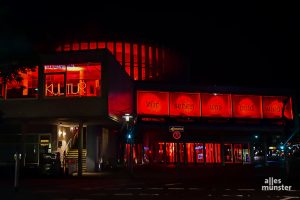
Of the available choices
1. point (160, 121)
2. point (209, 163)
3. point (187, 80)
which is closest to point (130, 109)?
point (160, 121)

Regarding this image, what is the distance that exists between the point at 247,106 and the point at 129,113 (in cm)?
1559

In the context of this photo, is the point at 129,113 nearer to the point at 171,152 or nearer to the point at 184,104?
the point at 184,104

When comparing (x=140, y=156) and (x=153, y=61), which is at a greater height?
(x=153, y=61)

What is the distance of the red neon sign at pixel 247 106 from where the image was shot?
45.9 metres

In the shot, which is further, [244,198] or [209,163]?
[209,163]

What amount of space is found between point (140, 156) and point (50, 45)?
32.0m

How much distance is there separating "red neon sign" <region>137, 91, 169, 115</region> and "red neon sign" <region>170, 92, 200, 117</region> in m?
0.66

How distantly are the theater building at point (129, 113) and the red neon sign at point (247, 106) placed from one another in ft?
0.36

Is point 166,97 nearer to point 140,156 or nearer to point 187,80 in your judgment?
point 140,156

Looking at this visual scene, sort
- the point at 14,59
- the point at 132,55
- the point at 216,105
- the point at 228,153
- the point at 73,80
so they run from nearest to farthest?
the point at 14,59, the point at 73,80, the point at 216,105, the point at 228,153, the point at 132,55

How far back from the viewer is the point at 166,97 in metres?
44.6

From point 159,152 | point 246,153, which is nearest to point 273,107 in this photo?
point 246,153

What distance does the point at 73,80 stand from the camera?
29.3 meters

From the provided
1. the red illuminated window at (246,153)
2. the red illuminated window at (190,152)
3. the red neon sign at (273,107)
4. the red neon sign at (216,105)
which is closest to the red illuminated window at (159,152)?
the red illuminated window at (190,152)
